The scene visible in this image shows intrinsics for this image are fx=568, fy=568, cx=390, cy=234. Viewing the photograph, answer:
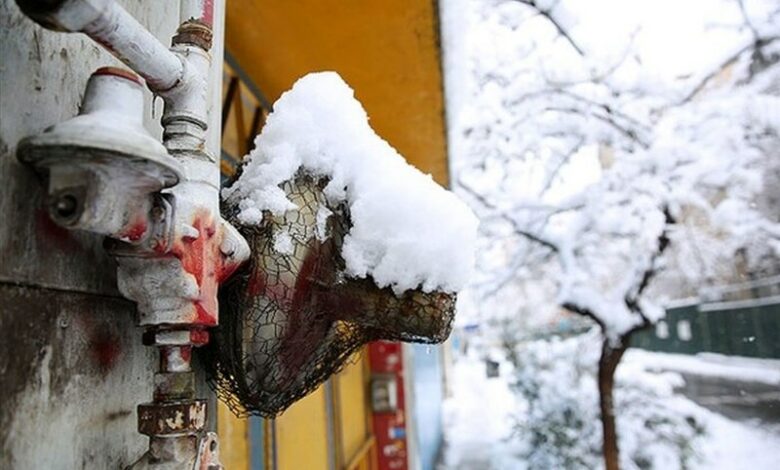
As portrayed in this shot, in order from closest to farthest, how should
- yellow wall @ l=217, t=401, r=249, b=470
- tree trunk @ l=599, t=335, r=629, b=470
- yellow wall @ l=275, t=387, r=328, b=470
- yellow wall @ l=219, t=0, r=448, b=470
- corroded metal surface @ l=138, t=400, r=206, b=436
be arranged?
1. corroded metal surface @ l=138, t=400, r=206, b=436
2. yellow wall @ l=217, t=401, r=249, b=470
3. yellow wall @ l=219, t=0, r=448, b=470
4. yellow wall @ l=275, t=387, r=328, b=470
5. tree trunk @ l=599, t=335, r=629, b=470

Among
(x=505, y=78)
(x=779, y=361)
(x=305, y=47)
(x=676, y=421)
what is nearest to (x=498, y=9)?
(x=505, y=78)

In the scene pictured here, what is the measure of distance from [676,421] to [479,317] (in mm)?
4167

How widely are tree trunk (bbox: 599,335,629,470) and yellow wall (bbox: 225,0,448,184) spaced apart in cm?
369

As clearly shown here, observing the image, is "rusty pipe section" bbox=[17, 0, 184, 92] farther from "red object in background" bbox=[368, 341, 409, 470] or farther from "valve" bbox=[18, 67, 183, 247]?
"red object in background" bbox=[368, 341, 409, 470]

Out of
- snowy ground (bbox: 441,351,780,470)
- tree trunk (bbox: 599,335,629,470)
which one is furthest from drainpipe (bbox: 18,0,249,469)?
snowy ground (bbox: 441,351,780,470)

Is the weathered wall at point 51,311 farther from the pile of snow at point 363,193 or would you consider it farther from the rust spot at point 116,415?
the pile of snow at point 363,193

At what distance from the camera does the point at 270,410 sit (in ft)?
3.84

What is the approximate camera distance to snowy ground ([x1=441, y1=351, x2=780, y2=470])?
748 cm

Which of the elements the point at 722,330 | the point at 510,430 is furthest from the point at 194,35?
the point at 722,330

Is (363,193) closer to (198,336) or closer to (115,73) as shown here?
(198,336)

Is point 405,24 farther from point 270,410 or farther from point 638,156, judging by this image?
point 638,156

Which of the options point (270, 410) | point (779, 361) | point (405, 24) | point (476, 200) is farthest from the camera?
point (779, 361)

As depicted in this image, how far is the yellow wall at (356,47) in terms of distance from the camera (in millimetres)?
2295

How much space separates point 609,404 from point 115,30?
613 cm
